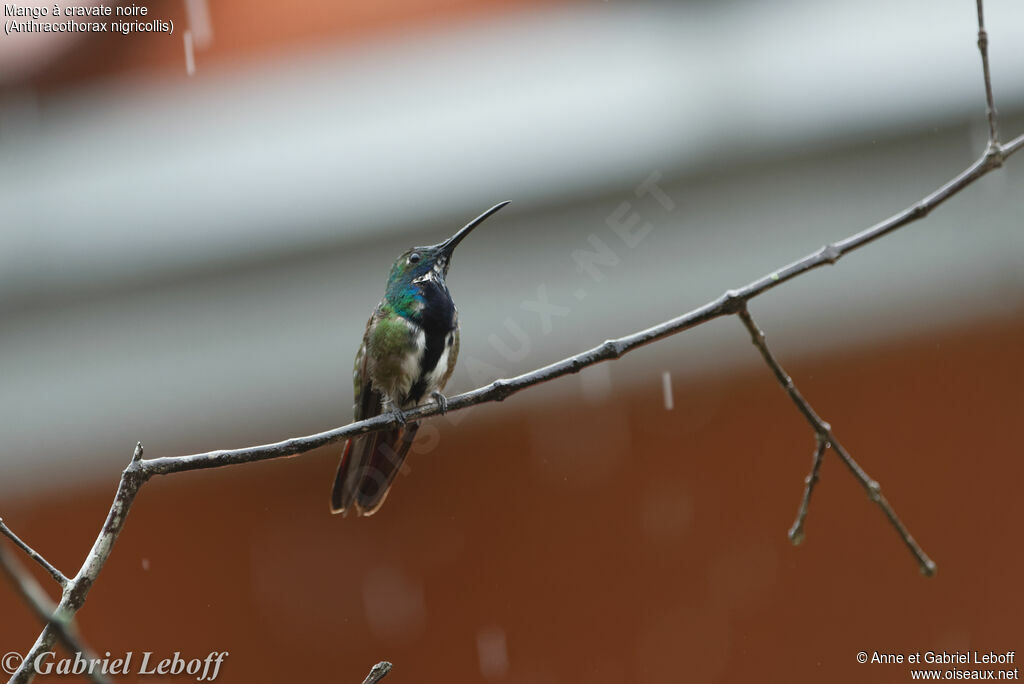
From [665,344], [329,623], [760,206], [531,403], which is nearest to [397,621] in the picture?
[329,623]

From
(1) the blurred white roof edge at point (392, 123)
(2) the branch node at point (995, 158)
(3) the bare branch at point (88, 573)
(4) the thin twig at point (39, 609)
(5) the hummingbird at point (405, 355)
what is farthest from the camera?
(1) the blurred white roof edge at point (392, 123)

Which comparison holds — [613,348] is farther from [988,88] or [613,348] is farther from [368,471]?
[368,471]

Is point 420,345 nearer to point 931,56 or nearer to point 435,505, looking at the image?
point 435,505

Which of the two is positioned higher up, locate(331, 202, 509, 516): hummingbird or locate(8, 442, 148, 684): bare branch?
locate(331, 202, 509, 516): hummingbird

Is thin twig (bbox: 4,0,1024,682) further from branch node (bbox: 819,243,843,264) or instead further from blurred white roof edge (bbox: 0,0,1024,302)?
blurred white roof edge (bbox: 0,0,1024,302)

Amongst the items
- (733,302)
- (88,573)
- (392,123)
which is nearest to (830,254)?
(733,302)

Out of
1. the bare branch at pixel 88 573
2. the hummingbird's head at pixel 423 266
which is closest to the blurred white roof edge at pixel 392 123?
the hummingbird's head at pixel 423 266

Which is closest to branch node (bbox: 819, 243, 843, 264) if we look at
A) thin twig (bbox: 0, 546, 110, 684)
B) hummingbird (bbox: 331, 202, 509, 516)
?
hummingbird (bbox: 331, 202, 509, 516)

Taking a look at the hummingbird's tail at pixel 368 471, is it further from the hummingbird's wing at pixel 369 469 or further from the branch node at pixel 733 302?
the branch node at pixel 733 302
